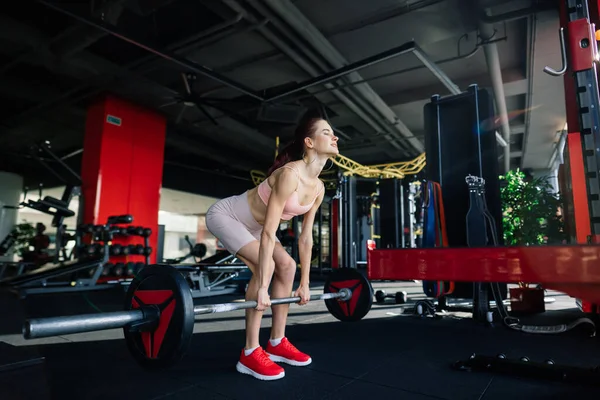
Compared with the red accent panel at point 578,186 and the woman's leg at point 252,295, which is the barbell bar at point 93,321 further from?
the red accent panel at point 578,186

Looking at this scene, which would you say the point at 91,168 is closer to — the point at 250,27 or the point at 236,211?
the point at 250,27

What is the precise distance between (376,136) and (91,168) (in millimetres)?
5100

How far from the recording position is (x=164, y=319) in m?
1.13

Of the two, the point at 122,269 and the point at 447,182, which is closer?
the point at 447,182

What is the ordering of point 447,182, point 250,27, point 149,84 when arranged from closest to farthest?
point 447,182 < point 250,27 < point 149,84

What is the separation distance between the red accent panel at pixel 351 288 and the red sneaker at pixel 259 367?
622 mm

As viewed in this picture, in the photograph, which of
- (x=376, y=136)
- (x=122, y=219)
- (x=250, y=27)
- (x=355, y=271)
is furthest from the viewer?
(x=376, y=136)

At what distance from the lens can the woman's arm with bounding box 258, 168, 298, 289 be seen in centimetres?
133

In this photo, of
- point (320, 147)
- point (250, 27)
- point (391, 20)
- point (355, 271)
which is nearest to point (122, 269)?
point (250, 27)

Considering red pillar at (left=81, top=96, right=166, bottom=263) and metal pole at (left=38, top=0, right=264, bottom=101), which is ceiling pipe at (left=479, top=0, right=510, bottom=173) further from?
red pillar at (left=81, top=96, right=166, bottom=263)

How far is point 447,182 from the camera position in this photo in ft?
10.4

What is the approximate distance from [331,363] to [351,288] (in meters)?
0.43

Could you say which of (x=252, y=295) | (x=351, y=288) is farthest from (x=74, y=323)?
(x=351, y=288)

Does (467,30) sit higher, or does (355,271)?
(467,30)
